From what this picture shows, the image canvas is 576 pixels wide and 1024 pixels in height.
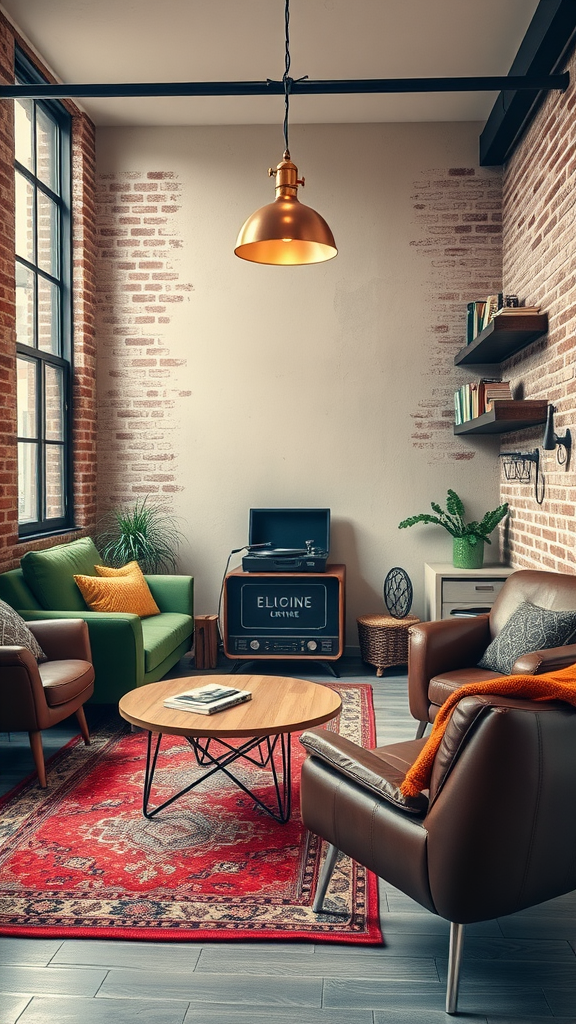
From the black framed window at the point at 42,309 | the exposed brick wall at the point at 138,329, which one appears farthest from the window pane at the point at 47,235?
the exposed brick wall at the point at 138,329

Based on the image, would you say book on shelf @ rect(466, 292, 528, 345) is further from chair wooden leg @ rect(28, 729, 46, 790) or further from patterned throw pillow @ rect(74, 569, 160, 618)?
chair wooden leg @ rect(28, 729, 46, 790)

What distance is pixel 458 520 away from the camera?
5648mm

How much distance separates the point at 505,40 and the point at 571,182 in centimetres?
122

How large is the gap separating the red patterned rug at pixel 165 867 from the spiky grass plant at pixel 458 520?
2.34 meters

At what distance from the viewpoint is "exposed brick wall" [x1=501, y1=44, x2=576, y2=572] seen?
3.90 metres

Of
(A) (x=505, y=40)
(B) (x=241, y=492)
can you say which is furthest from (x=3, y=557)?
(A) (x=505, y=40)

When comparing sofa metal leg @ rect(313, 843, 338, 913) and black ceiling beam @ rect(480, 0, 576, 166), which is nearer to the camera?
sofa metal leg @ rect(313, 843, 338, 913)

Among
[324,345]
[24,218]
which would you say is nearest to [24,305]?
[24,218]

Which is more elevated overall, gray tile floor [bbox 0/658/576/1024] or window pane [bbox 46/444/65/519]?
window pane [bbox 46/444/65/519]

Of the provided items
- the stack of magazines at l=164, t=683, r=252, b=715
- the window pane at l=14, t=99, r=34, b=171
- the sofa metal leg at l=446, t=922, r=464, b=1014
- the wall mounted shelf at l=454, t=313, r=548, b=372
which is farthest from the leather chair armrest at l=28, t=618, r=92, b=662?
the window pane at l=14, t=99, r=34, b=171

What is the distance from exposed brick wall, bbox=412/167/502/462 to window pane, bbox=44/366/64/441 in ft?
7.80

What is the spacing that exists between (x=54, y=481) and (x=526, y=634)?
3286 millimetres

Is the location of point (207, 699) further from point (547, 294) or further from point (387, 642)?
point (547, 294)

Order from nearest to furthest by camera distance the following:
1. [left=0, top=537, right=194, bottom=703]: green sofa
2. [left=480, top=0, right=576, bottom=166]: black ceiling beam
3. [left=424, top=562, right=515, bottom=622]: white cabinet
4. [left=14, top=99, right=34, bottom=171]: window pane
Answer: [left=480, top=0, right=576, bottom=166]: black ceiling beam < [left=0, top=537, right=194, bottom=703]: green sofa < [left=14, top=99, right=34, bottom=171]: window pane < [left=424, top=562, right=515, bottom=622]: white cabinet
